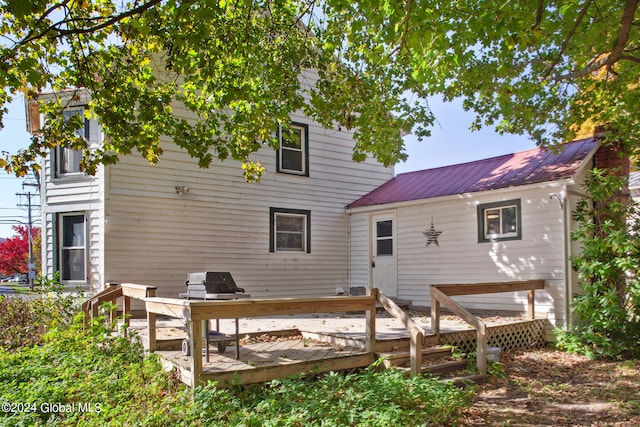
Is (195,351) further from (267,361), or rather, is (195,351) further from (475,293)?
(475,293)

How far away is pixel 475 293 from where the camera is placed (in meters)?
8.18

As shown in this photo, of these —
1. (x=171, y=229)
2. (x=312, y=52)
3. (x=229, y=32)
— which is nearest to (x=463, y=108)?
(x=312, y=52)

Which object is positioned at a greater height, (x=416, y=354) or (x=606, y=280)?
(x=606, y=280)

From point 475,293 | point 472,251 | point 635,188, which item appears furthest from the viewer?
point 635,188

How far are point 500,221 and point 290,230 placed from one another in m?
5.48

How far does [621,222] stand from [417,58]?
4959mm

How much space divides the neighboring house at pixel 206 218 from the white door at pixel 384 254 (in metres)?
0.98

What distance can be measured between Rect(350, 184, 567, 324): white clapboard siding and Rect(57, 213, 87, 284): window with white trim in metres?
7.13

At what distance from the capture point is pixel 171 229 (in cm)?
1098

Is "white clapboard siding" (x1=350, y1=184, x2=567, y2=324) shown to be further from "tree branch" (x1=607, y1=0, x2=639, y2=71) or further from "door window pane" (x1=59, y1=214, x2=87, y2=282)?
"door window pane" (x1=59, y1=214, x2=87, y2=282)

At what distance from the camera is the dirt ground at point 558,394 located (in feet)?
17.4

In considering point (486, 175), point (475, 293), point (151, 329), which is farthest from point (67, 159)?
point (486, 175)

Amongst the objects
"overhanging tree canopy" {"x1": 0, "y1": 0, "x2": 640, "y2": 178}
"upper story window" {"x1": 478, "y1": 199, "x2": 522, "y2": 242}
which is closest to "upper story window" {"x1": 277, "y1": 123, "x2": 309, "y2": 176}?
"overhanging tree canopy" {"x1": 0, "y1": 0, "x2": 640, "y2": 178}

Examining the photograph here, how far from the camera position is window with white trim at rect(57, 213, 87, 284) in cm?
1055
